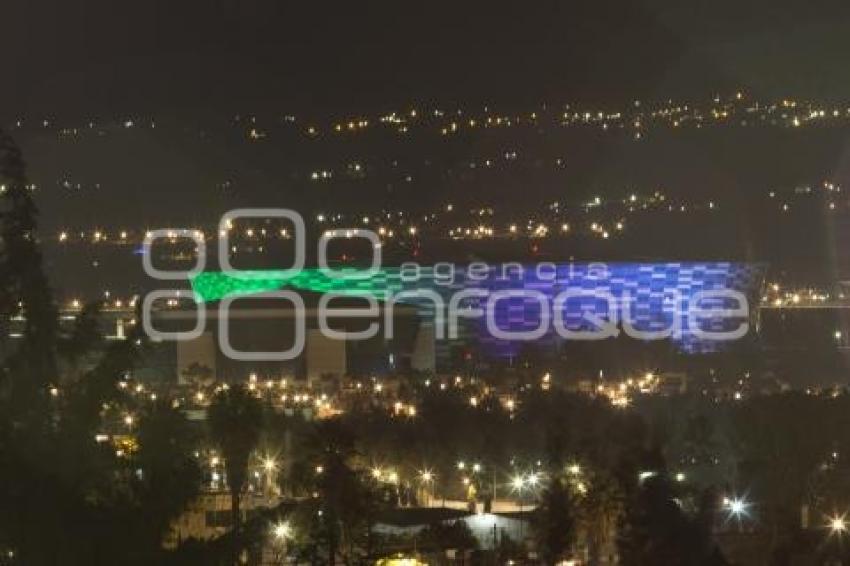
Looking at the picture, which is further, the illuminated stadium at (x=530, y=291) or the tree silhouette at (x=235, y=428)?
the illuminated stadium at (x=530, y=291)

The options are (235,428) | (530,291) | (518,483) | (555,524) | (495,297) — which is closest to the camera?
(555,524)

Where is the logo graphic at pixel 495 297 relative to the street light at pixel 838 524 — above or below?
above

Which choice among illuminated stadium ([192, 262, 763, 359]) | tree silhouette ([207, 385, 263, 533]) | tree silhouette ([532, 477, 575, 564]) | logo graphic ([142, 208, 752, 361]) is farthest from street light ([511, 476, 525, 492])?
illuminated stadium ([192, 262, 763, 359])

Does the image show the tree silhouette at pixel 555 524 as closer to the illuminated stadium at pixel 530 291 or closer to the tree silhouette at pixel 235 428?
the tree silhouette at pixel 235 428

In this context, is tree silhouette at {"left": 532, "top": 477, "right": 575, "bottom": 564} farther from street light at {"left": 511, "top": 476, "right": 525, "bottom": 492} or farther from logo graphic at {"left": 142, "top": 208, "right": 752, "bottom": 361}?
logo graphic at {"left": 142, "top": 208, "right": 752, "bottom": 361}

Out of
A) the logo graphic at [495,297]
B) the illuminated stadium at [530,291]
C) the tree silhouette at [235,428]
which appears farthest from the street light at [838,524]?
the illuminated stadium at [530,291]

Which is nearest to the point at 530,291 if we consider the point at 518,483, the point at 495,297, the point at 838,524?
the point at 495,297

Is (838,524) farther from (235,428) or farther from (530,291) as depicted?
(530,291)

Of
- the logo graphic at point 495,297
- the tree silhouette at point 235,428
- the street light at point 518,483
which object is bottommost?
the street light at point 518,483

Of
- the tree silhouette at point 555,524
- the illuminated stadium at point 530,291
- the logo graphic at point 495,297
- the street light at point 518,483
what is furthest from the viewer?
the illuminated stadium at point 530,291

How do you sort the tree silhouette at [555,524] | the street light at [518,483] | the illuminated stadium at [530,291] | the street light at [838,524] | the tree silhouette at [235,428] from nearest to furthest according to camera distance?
the tree silhouette at [555,524], the street light at [838,524], the tree silhouette at [235,428], the street light at [518,483], the illuminated stadium at [530,291]

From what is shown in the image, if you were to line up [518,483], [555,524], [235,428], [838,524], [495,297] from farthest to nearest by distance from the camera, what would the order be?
[495,297] < [518,483] < [235,428] < [838,524] < [555,524]

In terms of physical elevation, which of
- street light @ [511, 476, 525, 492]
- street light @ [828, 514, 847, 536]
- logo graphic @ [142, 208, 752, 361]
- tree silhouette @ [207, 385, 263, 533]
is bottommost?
street light @ [828, 514, 847, 536]
